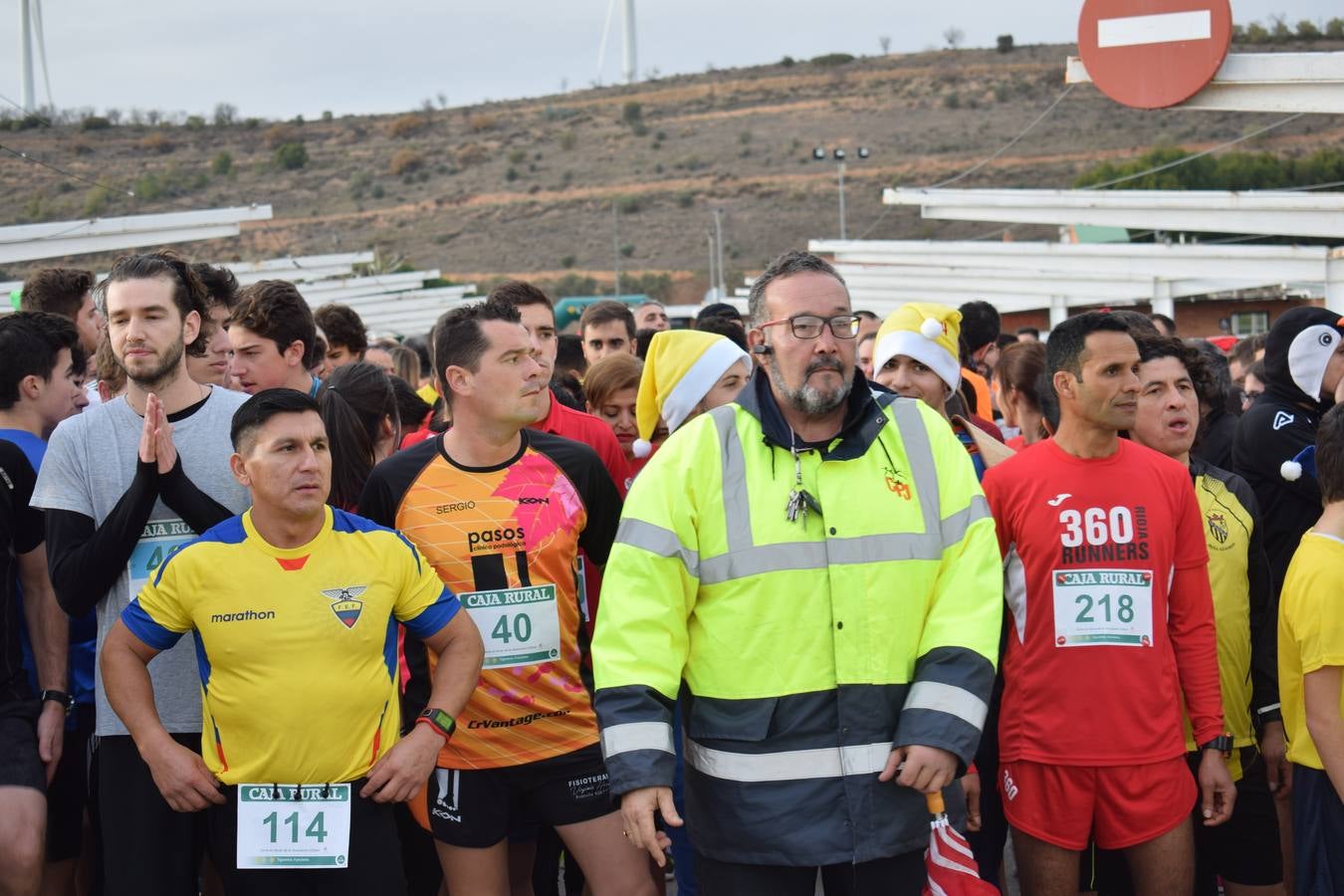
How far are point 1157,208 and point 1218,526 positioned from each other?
14407 millimetres

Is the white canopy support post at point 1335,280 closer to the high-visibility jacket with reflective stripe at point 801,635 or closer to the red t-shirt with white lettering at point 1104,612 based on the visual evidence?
the red t-shirt with white lettering at point 1104,612

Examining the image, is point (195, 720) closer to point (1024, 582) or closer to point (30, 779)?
point (30, 779)

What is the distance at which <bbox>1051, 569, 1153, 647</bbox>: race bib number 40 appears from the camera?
3.96 m

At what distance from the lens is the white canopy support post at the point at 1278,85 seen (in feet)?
30.0

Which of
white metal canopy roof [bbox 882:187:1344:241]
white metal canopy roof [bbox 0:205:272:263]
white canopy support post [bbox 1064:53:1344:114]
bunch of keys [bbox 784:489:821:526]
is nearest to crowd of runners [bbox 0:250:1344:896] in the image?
bunch of keys [bbox 784:489:821:526]

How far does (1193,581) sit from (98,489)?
330 centimetres

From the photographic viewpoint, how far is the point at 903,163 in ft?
236

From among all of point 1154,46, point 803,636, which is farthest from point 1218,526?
point 1154,46

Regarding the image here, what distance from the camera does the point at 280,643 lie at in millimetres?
3627

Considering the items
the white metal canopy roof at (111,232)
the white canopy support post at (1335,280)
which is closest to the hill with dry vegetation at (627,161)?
the white metal canopy roof at (111,232)

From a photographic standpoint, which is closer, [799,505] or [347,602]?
[799,505]

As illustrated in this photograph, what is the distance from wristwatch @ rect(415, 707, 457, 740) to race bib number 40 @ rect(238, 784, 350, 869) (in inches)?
12.7

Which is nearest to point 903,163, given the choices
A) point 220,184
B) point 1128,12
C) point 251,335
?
point 220,184

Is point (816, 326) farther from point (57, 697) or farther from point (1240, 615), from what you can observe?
point (57, 697)
